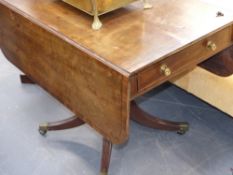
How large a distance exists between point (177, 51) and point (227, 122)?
3.14 ft

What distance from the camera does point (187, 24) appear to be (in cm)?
135

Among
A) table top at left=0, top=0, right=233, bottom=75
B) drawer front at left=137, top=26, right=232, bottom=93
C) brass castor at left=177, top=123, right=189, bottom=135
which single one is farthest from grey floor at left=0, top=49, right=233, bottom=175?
table top at left=0, top=0, right=233, bottom=75

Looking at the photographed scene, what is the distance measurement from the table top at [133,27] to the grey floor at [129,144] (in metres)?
0.76

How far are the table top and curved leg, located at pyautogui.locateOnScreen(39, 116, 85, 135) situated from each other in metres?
0.62

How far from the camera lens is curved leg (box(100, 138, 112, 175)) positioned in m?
1.63

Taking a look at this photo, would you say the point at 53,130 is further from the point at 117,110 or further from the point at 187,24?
the point at 187,24

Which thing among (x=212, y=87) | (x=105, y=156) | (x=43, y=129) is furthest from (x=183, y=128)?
(x=43, y=129)

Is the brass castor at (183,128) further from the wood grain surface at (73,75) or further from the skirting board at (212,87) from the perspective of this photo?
the wood grain surface at (73,75)

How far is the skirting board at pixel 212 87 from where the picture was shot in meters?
1.75

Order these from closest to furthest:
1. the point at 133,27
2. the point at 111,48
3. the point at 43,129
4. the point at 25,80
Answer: the point at 111,48, the point at 133,27, the point at 43,129, the point at 25,80

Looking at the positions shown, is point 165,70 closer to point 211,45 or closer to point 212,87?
point 211,45

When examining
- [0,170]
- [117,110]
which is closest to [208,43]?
[117,110]

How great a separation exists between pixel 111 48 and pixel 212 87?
31.8 inches

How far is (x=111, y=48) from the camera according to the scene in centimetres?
122
